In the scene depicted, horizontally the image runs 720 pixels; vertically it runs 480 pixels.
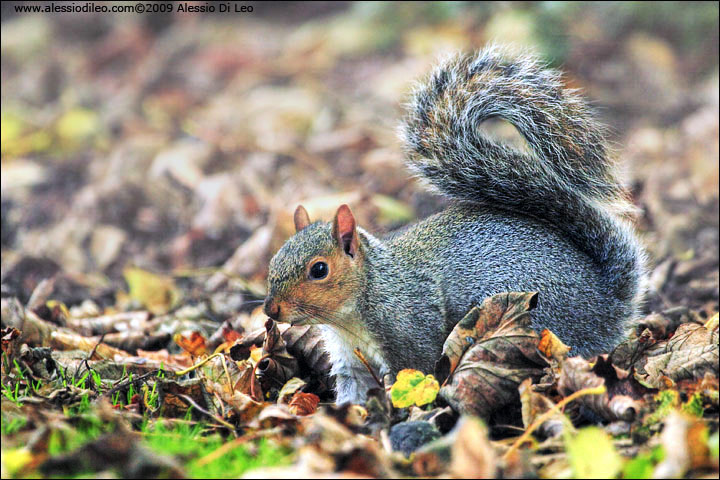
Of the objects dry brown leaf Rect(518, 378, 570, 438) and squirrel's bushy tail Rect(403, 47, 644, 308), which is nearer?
dry brown leaf Rect(518, 378, 570, 438)

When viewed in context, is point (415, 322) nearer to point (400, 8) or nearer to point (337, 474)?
point (337, 474)

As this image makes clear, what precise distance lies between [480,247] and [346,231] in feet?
1.66

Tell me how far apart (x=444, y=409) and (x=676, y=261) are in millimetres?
2205

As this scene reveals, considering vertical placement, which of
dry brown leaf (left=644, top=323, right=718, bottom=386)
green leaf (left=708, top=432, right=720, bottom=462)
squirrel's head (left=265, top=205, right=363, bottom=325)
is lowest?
green leaf (left=708, top=432, right=720, bottom=462)

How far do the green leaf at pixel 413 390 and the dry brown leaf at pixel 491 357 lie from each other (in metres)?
0.04

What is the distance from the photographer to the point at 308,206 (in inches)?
179

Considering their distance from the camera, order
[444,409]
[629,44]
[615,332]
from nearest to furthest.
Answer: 1. [444,409]
2. [615,332]
3. [629,44]

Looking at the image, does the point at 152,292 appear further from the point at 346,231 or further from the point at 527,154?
the point at 527,154

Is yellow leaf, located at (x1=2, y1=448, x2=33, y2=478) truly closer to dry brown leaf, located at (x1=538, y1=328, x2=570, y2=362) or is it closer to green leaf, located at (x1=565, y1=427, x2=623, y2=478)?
green leaf, located at (x1=565, y1=427, x2=623, y2=478)

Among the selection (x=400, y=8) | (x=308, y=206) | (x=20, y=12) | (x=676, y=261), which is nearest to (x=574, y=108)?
(x=676, y=261)

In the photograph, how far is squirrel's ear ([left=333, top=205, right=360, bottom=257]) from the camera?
288cm

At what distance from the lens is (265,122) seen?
648cm

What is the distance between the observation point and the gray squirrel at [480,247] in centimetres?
290

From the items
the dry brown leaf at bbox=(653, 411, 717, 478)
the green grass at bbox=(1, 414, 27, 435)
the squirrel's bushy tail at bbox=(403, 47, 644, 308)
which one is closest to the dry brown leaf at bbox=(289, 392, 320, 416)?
the green grass at bbox=(1, 414, 27, 435)
